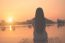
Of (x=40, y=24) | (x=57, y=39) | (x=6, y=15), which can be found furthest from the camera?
(x=6, y=15)

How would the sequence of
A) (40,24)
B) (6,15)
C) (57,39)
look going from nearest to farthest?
(40,24) < (57,39) < (6,15)

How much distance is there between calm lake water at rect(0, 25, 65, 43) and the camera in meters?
1.87

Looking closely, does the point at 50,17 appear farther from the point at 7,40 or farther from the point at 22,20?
the point at 7,40

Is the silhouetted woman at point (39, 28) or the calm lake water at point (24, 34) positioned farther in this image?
the calm lake water at point (24, 34)

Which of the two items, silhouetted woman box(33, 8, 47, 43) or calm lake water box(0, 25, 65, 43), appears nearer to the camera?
silhouetted woman box(33, 8, 47, 43)

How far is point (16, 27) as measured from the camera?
1.94 m

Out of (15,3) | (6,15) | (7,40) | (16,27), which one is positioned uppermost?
(15,3)

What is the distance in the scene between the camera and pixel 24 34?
193 cm

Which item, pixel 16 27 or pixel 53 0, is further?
pixel 53 0

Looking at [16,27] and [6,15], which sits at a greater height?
[6,15]

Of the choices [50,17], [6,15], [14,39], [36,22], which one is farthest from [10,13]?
[36,22]

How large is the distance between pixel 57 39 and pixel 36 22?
492mm

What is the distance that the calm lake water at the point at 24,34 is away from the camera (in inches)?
73.8

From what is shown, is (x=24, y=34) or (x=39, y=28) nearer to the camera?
(x=39, y=28)
